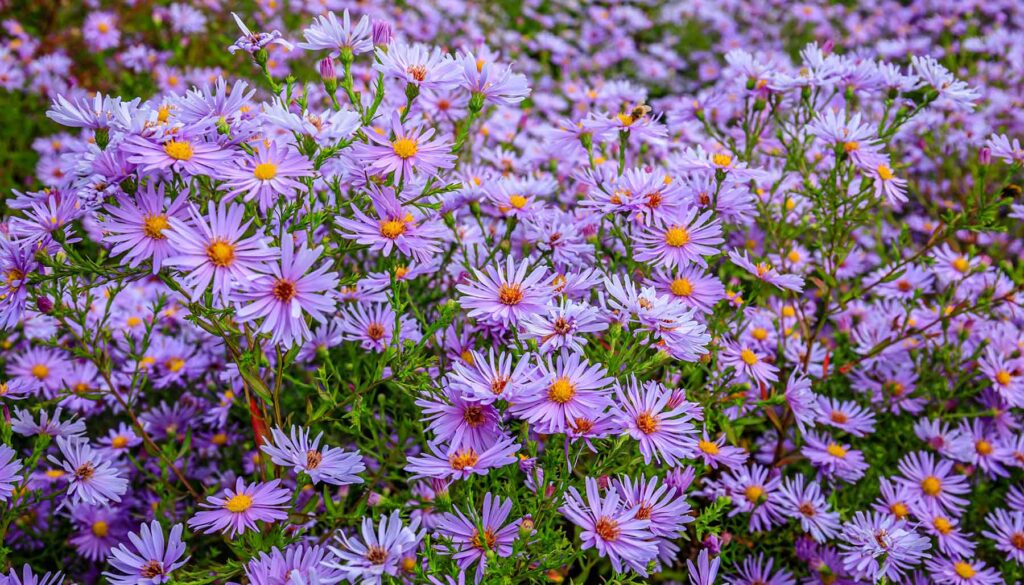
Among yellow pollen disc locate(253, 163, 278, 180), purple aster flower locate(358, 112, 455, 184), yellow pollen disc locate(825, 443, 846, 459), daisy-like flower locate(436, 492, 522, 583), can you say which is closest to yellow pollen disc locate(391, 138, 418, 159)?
purple aster flower locate(358, 112, 455, 184)

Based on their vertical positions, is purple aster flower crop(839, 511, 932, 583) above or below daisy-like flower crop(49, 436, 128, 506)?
below

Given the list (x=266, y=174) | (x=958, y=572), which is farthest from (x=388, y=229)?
(x=958, y=572)

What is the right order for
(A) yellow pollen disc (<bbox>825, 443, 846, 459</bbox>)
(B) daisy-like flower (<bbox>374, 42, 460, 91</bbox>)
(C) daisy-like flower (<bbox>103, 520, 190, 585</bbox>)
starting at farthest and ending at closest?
(A) yellow pollen disc (<bbox>825, 443, 846, 459</bbox>), (B) daisy-like flower (<bbox>374, 42, 460, 91</bbox>), (C) daisy-like flower (<bbox>103, 520, 190, 585</bbox>)

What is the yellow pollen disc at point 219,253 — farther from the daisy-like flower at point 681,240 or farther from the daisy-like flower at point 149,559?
the daisy-like flower at point 681,240

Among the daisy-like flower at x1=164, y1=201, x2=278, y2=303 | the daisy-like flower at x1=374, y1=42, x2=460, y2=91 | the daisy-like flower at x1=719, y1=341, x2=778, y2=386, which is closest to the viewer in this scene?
the daisy-like flower at x1=164, y1=201, x2=278, y2=303

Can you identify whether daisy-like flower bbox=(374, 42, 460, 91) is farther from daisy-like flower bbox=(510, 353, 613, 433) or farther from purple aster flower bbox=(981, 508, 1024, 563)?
purple aster flower bbox=(981, 508, 1024, 563)

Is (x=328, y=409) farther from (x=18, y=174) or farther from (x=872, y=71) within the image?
(x=18, y=174)

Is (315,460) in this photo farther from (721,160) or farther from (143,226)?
(721,160)

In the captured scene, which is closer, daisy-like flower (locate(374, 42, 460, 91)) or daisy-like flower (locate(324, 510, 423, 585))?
daisy-like flower (locate(324, 510, 423, 585))

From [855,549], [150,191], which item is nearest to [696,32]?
[855,549]
